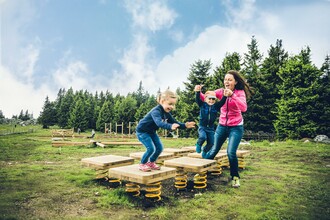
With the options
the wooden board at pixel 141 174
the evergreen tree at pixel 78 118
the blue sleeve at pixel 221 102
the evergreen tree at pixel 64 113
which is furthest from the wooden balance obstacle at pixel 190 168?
the evergreen tree at pixel 64 113

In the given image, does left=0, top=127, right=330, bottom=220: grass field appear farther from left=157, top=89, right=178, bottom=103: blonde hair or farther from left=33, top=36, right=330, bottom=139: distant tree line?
left=33, top=36, right=330, bottom=139: distant tree line

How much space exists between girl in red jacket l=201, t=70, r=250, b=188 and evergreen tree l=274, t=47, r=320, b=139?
19.4m

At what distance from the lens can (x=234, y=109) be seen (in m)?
5.32

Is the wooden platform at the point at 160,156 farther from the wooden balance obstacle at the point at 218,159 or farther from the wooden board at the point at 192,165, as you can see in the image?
the wooden board at the point at 192,165

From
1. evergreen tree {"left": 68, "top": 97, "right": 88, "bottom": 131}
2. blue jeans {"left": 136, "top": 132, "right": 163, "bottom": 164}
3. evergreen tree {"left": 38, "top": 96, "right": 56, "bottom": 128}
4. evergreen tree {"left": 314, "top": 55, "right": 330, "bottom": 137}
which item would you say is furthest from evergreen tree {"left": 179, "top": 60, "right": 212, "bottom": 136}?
evergreen tree {"left": 38, "top": 96, "right": 56, "bottom": 128}

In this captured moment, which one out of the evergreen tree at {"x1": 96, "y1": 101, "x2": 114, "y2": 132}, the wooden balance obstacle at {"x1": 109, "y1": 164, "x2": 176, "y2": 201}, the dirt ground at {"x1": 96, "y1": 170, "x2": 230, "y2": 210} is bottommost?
the dirt ground at {"x1": 96, "y1": 170, "x2": 230, "y2": 210}

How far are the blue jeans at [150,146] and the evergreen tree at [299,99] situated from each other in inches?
834

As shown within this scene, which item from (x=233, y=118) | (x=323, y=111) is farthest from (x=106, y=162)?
(x=323, y=111)

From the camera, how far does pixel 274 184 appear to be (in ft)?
18.5

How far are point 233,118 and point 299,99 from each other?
1979 centimetres

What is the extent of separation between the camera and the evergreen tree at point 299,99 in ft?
70.2

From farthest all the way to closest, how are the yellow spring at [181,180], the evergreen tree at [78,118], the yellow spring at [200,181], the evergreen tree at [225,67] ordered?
1. the evergreen tree at [78,118]
2. the evergreen tree at [225,67]
3. the yellow spring at [200,181]
4. the yellow spring at [181,180]

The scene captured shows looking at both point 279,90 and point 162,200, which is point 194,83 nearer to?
point 279,90

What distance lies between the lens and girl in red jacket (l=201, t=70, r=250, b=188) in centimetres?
520
